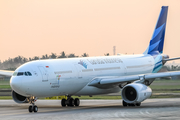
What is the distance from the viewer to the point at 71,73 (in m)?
30.0

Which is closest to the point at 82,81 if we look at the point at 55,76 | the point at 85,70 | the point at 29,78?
the point at 85,70

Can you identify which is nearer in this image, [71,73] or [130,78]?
[71,73]

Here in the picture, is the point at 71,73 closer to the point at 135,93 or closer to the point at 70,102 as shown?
the point at 70,102

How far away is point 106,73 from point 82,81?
3.57 m

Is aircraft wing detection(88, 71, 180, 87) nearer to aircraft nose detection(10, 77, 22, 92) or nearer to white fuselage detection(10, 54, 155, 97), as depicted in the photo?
white fuselage detection(10, 54, 155, 97)

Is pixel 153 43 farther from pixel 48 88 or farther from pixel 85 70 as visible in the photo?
pixel 48 88

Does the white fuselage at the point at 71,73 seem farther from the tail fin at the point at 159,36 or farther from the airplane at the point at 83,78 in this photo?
the tail fin at the point at 159,36

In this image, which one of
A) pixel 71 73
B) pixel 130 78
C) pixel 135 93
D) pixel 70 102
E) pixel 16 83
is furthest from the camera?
pixel 70 102

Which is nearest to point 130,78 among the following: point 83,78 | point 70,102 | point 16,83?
point 83,78

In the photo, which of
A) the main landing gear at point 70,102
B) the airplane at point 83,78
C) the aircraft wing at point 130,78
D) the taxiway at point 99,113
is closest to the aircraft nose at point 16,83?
the airplane at point 83,78

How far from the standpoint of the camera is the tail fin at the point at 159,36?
4097 cm

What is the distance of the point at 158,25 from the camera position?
138 ft

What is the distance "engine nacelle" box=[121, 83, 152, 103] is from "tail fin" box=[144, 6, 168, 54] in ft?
35.2

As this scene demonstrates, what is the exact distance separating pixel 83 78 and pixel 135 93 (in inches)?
174
